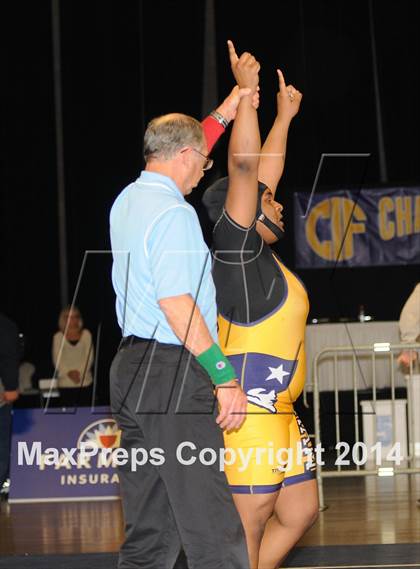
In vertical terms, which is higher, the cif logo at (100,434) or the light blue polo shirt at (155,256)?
the light blue polo shirt at (155,256)

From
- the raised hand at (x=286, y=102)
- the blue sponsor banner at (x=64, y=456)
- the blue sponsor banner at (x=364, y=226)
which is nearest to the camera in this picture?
the raised hand at (x=286, y=102)

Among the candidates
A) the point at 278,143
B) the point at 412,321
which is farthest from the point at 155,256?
the point at 412,321

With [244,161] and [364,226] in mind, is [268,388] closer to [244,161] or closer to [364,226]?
[244,161]

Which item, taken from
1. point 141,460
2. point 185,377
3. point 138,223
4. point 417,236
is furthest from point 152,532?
point 417,236

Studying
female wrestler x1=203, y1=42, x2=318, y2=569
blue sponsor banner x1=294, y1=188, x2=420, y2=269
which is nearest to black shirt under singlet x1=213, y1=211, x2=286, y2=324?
female wrestler x1=203, y1=42, x2=318, y2=569

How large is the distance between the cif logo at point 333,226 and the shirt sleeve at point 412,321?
3868 millimetres

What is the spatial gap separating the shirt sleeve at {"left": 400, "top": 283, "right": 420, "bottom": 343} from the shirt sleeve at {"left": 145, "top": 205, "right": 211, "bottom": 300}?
15.1ft

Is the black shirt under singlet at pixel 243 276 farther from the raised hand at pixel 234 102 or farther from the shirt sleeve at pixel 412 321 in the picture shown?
the shirt sleeve at pixel 412 321

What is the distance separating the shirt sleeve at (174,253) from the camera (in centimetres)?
283

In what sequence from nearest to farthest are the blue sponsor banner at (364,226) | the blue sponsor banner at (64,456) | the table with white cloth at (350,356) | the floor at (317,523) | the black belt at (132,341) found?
the black belt at (132,341)
the floor at (317,523)
the blue sponsor banner at (64,456)
the table with white cloth at (350,356)
the blue sponsor banner at (364,226)

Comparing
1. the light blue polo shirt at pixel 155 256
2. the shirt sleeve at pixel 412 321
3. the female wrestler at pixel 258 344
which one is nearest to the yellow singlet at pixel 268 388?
the female wrestler at pixel 258 344

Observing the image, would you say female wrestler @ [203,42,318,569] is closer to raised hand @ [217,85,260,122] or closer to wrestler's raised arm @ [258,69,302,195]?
raised hand @ [217,85,260,122]

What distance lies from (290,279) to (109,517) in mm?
3770

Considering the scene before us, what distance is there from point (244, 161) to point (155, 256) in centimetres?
58
